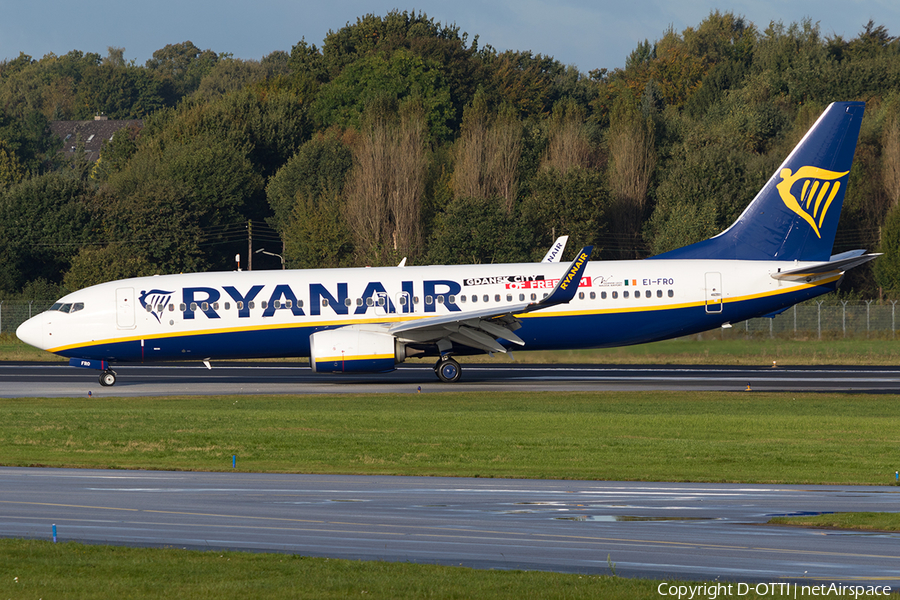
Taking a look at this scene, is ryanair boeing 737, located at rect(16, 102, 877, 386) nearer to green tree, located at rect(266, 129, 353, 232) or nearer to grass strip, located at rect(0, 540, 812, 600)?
grass strip, located at rect(0, 540, 812, 600)

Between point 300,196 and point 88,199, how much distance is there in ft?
54.1

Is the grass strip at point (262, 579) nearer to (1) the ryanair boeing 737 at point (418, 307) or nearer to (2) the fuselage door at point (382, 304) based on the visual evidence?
(1) the ryanair boeing 737 at point (418, 307)

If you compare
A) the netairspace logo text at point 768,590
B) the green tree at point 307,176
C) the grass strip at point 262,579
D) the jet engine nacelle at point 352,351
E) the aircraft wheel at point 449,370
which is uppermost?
the green tree at point 307,176

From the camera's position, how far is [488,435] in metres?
23.4

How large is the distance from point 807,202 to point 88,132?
132m

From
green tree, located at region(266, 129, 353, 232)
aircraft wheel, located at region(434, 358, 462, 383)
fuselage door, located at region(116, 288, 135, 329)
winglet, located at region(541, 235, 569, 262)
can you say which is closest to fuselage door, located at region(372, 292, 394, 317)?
aircraft wheel, located at region(434, 358, 462, 383)

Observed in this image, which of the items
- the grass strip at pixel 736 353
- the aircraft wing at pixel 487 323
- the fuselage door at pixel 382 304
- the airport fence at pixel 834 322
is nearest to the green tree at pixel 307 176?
the grass strip at pixel 736 353

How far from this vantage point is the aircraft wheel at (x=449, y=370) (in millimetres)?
36375

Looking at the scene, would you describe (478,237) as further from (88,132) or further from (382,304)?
(88,132)

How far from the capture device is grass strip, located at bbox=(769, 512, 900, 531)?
13508 millimetres

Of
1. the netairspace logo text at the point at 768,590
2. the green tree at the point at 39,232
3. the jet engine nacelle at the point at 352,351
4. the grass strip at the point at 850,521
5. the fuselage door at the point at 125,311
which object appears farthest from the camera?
the green tree at the point at 39,232

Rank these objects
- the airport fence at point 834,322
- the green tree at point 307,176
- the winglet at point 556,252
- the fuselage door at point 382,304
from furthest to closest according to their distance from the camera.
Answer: the green tree at point 307,176
the airport fence at point 834,322
the winglet at point 556,252
the fuselage door at point 382,304

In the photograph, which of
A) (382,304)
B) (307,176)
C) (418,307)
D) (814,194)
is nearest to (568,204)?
(307,176)

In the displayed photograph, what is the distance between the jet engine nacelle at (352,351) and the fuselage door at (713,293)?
10.7 m
